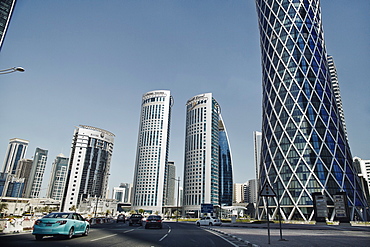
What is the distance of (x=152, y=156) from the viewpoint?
170750 mm

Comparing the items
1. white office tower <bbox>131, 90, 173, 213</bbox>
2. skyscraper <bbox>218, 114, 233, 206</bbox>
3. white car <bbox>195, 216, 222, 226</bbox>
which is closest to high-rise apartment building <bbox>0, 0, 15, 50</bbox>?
white car <bbox>195, 216, 222, 226</bbox>

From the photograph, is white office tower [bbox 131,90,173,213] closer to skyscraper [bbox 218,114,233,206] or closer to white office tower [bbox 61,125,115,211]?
white office tower [bbox 61,125,115,211]

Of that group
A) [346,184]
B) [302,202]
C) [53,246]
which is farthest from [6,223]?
[346,184]

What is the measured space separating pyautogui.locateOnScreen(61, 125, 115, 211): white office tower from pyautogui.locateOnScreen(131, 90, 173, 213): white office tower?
21258 millimetres

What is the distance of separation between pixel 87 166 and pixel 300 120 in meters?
128

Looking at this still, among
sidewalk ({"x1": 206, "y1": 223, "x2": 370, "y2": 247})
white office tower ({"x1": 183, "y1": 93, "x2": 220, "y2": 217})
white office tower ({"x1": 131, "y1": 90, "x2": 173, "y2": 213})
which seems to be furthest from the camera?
white office tower ({"x1": 131, "y1": 90, "x2": 173, "y2": 213})

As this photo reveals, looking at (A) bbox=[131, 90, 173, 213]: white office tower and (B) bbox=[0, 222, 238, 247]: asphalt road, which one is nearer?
(B) bbox=[0, 222, 238, 247]: asphalt road

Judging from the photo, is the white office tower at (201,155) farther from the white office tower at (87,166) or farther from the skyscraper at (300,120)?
the skyscraper at (300,120)

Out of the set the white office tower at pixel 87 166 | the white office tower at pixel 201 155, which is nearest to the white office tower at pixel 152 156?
the white office tower at pixel 201 155

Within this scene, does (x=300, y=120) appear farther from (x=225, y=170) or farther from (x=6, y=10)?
(x=225, y=170)

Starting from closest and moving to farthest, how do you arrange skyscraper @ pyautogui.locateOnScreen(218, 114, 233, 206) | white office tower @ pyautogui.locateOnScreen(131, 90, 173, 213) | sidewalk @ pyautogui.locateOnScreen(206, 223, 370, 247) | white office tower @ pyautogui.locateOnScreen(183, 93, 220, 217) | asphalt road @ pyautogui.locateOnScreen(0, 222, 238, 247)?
asphalt road @ pyautogui.locateOnScreen(0, 222, 238, 247), sidewalk @ pyautogui.locateOnScreen(206, 223, 370, 247), white office tower @ pyautogui.locateOnScreen(183, 93, 220, 217), white office tower @ pyautogui.locateOnScreen(131, 90, 173, 213), skyscraper @ pyautogui.locateOnScreen(218, 114, 233, 206)

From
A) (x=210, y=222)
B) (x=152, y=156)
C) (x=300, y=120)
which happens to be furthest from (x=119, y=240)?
(x=152, y=156)

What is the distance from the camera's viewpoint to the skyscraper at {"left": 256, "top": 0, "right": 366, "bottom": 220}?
2854 inches

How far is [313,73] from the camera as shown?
80812mm
